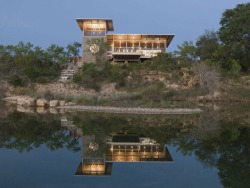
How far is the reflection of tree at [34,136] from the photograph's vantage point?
513 inches

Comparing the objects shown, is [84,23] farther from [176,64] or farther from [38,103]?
[38,103]

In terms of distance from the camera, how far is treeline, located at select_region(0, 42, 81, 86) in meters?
41.6

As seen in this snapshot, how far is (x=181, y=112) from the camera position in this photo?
25844 millimetres

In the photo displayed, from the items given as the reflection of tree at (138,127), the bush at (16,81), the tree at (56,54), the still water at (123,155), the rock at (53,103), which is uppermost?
the tree at (56,54)

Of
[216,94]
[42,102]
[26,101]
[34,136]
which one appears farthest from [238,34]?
[34,136]

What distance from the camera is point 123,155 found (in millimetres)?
11320

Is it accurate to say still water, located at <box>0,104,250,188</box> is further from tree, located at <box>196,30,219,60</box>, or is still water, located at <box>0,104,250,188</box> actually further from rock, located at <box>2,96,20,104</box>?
tree, located at <box>196,30,219,60</box>

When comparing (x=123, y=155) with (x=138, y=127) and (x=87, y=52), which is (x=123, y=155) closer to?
(x=138, y=127)

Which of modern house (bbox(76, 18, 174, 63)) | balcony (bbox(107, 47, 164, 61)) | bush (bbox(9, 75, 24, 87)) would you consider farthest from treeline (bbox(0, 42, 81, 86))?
balcony (bbox(107, 47, 164, 61))

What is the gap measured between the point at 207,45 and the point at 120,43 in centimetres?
1280

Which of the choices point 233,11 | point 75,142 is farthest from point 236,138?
point 233,11

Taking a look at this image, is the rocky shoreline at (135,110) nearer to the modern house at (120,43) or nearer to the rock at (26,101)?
the rock at (26,101)

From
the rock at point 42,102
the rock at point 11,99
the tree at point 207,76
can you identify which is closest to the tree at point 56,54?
the rock at point 11,99

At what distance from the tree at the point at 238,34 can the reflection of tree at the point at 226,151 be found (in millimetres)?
27252
